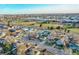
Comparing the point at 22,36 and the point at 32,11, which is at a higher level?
the point at 32,11

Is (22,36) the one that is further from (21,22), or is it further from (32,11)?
(32,11)

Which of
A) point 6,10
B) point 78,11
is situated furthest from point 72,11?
point 6,10

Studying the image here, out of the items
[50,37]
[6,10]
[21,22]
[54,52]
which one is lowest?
[54,52]

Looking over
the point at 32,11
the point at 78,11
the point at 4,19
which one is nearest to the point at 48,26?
the point at 32,11

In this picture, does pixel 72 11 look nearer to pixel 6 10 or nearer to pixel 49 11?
pixel 49 11

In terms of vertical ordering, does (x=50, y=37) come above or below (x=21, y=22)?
below

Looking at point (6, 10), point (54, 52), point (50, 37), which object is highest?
point (6, 10)

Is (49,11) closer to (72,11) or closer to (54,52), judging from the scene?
(72,11)
